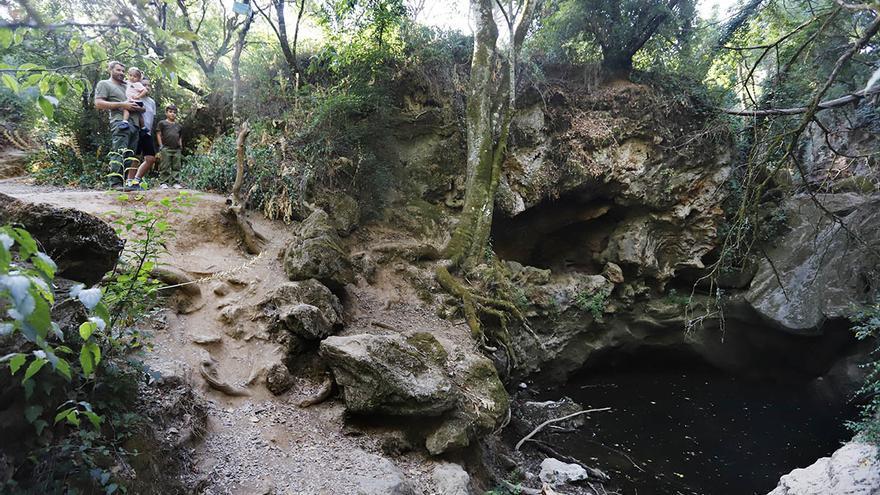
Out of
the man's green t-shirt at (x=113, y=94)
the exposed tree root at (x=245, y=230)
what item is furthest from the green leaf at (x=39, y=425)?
the man's green t-shirt at (x=113, y=94)

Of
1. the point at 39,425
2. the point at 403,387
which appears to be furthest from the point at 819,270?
the point at 39,425

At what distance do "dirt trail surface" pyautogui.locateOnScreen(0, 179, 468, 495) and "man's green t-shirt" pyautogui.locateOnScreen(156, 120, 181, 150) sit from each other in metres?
2.51

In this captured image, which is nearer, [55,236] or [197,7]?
[55,236]

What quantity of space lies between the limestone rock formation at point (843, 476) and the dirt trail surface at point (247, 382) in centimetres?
428

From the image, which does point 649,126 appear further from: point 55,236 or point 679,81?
point 55,236

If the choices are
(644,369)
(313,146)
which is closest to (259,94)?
(313,146)

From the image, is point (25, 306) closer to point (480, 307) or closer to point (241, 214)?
point (241, 214)

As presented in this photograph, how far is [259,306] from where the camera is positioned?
4.55 metres

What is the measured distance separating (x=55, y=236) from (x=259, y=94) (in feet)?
22.1

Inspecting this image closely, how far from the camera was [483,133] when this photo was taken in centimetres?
762

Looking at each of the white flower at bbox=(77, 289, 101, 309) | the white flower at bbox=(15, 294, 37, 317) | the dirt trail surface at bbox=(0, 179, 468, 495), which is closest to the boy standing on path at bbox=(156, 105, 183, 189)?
the dirt trail surface at bbox=(0, 179, 468, 495)

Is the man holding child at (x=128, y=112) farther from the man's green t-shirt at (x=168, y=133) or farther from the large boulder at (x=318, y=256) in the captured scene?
the large boulder at (x=318, y=256)

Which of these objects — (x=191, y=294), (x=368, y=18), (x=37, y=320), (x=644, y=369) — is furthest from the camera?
(x=644, y=369)

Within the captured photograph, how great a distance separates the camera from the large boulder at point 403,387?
13.0 ft
